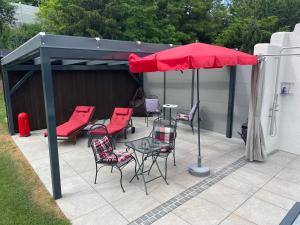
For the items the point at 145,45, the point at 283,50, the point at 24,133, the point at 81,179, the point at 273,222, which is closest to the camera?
the point at 273,222

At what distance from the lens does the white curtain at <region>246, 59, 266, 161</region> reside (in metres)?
5.02

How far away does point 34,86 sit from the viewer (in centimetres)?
811

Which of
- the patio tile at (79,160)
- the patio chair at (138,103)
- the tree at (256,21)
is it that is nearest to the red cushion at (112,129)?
the patio tile at (79,160)

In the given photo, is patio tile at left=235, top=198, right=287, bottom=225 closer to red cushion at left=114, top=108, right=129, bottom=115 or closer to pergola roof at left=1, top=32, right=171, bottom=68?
pergola roof at left=1, top=32, right=171, bottom=68

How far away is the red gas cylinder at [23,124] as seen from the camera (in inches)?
288

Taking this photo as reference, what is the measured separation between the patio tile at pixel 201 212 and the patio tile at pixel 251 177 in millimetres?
1166

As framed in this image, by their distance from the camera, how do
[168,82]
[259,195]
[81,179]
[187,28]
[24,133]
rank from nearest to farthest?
1. [259,195]
2. [81,179]
3. [24,133]
4. [168,82]
5. [187,28]

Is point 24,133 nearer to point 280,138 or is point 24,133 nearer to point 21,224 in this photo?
point 21,224

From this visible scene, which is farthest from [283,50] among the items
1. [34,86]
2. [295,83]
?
[34,86]

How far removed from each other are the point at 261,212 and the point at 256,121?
2.26 meters

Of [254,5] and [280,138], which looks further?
[254,5]

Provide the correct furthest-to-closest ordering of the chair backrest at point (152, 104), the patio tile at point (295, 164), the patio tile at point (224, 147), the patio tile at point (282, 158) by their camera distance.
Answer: the chair backrest at point (152, 104) → the patio tile at point (224, 147) → the patio tile at point (282, 158) → the patio tile at point (295, 164)

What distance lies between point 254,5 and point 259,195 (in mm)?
19385

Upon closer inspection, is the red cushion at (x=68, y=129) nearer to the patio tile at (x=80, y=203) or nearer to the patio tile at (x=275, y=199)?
the patio tile at (x=80, y=203)
